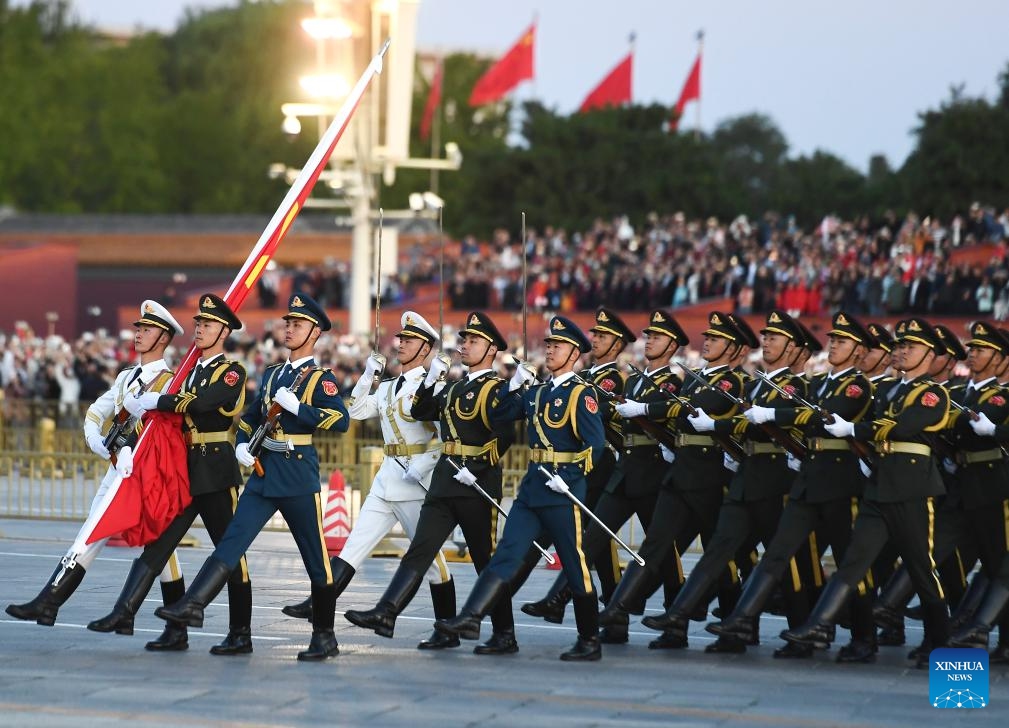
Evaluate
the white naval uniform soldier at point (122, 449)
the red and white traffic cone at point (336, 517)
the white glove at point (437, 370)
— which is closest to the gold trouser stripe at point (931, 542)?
the white glove at point (437, 370)

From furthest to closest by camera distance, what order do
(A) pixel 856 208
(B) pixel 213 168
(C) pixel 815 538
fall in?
(B) pixel 213 168 → (A) pixel 856 208 → (C) pixel 815 538

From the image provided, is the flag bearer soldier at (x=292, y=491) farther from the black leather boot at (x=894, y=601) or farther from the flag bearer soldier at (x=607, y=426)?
the black leather boot at (x=894, y=601)

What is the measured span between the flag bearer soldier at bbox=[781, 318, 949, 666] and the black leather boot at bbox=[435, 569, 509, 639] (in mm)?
1604

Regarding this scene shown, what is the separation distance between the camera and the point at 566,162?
51.1 metres

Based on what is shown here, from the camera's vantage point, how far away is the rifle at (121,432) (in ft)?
38.1

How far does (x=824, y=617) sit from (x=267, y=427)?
3237 millimetres

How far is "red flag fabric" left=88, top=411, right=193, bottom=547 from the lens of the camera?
11.2 meters

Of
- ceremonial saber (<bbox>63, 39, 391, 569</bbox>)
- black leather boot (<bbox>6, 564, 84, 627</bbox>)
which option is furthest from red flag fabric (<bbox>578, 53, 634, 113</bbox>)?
black leather boot (<bbox>6, 564, 84, 627</bbox>)

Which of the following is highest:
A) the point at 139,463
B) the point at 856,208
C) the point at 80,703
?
the point at 856,208

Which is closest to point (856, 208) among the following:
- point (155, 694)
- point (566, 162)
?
point (566, 162)

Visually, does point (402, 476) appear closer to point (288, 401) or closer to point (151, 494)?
point (288, 401)

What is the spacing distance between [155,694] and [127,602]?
4.76 feet

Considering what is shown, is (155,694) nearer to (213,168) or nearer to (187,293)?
(187,293)

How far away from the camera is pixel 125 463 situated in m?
11.3
